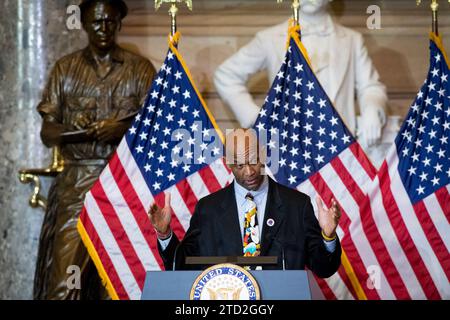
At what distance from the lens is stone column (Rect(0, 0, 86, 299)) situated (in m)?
8.70

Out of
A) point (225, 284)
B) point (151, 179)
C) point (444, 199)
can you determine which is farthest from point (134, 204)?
point (225, 284)

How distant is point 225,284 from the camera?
471 cm

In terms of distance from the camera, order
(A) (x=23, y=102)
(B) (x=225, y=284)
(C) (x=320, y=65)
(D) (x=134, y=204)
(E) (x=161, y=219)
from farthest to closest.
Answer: (A) (x=23, y=102) → (C) (x=320, y=65) → (D) (x=134, y=204) → (E) (x=161, y=219) → (B) (x=225, y=284)

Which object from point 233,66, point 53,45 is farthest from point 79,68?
point 233,66

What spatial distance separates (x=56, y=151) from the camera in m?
8.50

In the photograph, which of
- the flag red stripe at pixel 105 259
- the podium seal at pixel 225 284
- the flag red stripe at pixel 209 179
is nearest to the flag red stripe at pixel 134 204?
the flag red stripe at pixel 105 259

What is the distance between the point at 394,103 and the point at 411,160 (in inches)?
71.4

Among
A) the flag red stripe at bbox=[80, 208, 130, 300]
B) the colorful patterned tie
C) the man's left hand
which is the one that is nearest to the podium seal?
the man's left hand

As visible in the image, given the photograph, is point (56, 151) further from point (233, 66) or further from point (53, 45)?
point (233, 66)

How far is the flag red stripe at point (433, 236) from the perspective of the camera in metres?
7.14

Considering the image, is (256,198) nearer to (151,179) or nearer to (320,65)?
(151,179)

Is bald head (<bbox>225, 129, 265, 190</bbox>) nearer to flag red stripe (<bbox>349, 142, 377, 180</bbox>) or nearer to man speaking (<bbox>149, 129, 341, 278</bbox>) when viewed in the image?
man speaking (<bbox>149, 129, 341, 278</bbox>)

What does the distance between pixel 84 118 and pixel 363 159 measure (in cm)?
215

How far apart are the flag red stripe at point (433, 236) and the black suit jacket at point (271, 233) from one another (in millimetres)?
1654
